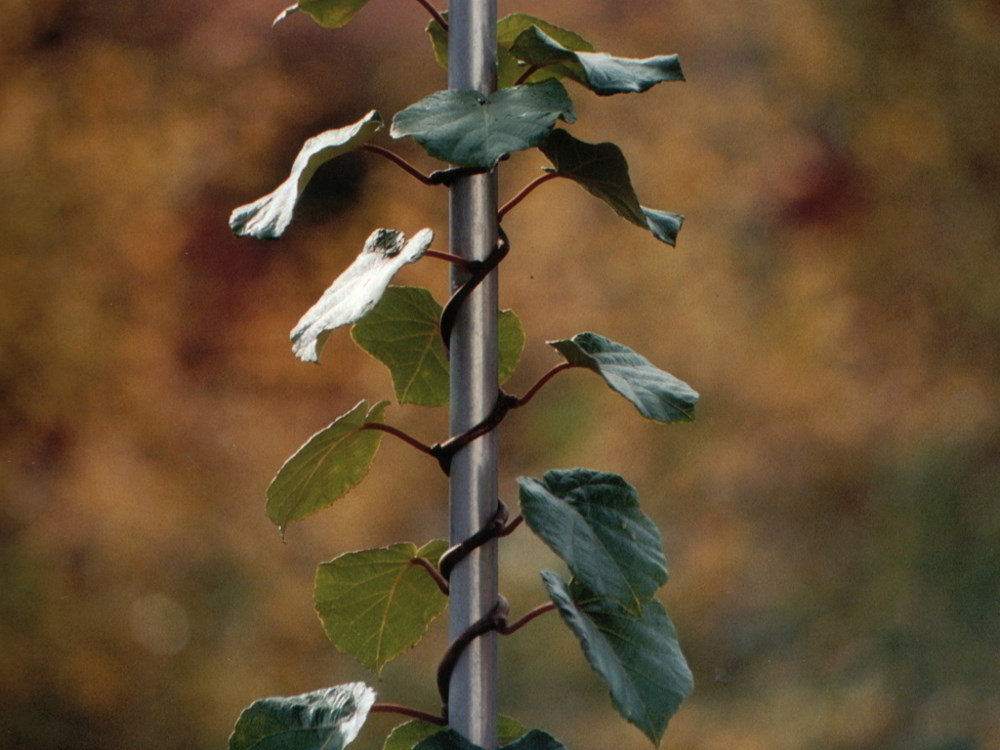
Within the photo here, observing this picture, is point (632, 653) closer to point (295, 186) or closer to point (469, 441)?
point (469, 441)

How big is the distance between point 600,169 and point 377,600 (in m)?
0.36

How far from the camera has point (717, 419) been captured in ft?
4.80

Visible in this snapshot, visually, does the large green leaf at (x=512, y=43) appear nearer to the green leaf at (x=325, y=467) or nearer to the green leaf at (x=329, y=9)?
the green leaf at (x=329, y=9)

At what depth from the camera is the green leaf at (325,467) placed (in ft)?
2.64

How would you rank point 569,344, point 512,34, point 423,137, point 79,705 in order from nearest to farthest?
1. point 423,137
2. point 569,344
3. point 512,34
4. point 79,705

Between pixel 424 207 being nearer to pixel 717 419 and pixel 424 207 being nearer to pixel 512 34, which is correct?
pixel 717 419

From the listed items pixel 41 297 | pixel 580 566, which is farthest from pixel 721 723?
pixel 41 297

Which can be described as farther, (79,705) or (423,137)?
(79,705)

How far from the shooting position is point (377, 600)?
86cm

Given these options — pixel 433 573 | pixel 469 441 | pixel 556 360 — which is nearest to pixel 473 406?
pixel 469 441

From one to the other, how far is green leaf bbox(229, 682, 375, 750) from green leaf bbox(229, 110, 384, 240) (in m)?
0.31

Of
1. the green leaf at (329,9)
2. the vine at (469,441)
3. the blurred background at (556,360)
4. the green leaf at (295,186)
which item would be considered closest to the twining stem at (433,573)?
the vine at (469,441)

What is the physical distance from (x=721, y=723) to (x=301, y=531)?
1.93 ft

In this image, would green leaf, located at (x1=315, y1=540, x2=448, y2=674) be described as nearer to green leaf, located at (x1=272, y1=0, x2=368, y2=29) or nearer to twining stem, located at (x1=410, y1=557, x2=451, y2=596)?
twining stem, located at (x1=410, y1=557, x2=451, y2=596)
